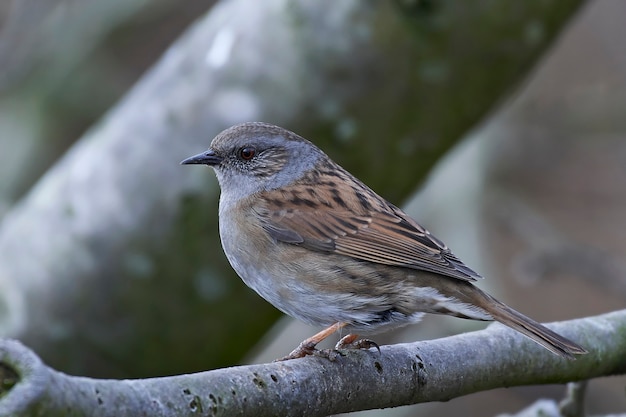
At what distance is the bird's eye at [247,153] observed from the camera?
189 inches

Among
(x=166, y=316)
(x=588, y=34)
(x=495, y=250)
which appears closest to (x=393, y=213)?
(x=166, y=316)

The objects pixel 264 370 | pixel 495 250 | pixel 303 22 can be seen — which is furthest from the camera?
pixel 495 250

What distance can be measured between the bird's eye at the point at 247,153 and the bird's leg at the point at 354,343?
1097 mm

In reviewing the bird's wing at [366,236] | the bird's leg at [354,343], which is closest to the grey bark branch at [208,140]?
the bird's wing at [366,236]

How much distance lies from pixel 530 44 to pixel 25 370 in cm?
417

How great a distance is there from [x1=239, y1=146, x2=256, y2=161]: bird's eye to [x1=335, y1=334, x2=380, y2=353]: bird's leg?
1.10m

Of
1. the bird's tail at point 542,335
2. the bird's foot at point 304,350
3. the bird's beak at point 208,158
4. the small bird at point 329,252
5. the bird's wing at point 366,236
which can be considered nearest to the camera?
the bird's tail at point 542,335

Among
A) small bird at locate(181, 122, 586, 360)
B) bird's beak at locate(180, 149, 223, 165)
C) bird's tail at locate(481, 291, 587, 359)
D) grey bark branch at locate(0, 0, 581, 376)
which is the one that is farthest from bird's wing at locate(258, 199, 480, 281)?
grey bark branch at locate(0, 0, 581, 376)

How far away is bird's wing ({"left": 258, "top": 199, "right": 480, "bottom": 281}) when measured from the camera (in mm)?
4157

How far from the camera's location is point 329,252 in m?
4.25

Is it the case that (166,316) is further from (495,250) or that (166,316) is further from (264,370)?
(495,250)

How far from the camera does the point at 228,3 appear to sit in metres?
5.91

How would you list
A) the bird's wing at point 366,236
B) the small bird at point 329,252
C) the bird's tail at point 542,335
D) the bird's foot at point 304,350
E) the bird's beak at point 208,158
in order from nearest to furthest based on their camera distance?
the bird's tail at point 542,335
the bird's foot at point 304,350
the small bird at point 329,252
the bird's wing at point 366,236
the bird's beak at point 208,158

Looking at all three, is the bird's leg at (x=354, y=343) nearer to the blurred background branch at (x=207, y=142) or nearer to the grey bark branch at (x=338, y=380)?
the grey bark branch at (x=338, y=380)
